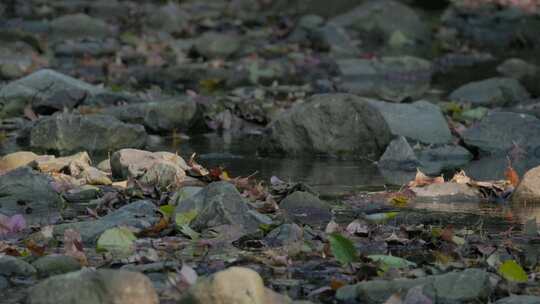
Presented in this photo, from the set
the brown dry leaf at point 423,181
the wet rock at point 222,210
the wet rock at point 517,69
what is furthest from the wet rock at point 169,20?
the wet rock at point 222,210

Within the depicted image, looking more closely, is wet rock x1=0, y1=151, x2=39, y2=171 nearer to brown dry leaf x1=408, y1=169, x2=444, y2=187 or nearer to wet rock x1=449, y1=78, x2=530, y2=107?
brown dry leaf x1=408, y1=169, x2=444, y2=187

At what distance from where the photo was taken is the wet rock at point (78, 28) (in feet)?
74.9

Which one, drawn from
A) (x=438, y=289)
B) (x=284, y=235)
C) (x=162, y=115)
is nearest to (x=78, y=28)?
(x=162, y=115)

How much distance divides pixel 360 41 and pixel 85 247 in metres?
16.5

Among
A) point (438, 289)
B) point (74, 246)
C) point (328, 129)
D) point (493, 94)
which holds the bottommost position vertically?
point (493, 94)

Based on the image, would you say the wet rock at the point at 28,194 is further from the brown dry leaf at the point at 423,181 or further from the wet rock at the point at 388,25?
the wet rock at the point at 388,25

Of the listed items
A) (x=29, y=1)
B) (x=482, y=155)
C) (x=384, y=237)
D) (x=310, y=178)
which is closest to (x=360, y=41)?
(x=29, y=1)

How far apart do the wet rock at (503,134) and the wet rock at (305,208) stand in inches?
141

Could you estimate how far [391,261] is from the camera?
19.4ft

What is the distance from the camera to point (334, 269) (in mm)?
5863

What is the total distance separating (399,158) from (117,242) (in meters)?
4.38

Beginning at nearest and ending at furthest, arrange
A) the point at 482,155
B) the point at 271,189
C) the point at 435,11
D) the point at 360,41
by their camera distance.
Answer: the point at 271,189, the point at 482,155, the point at 360,41, the point at 435,11

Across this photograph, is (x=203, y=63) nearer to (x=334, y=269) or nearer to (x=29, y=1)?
(x=29, y=1)

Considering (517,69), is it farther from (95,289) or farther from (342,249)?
(95,289)
